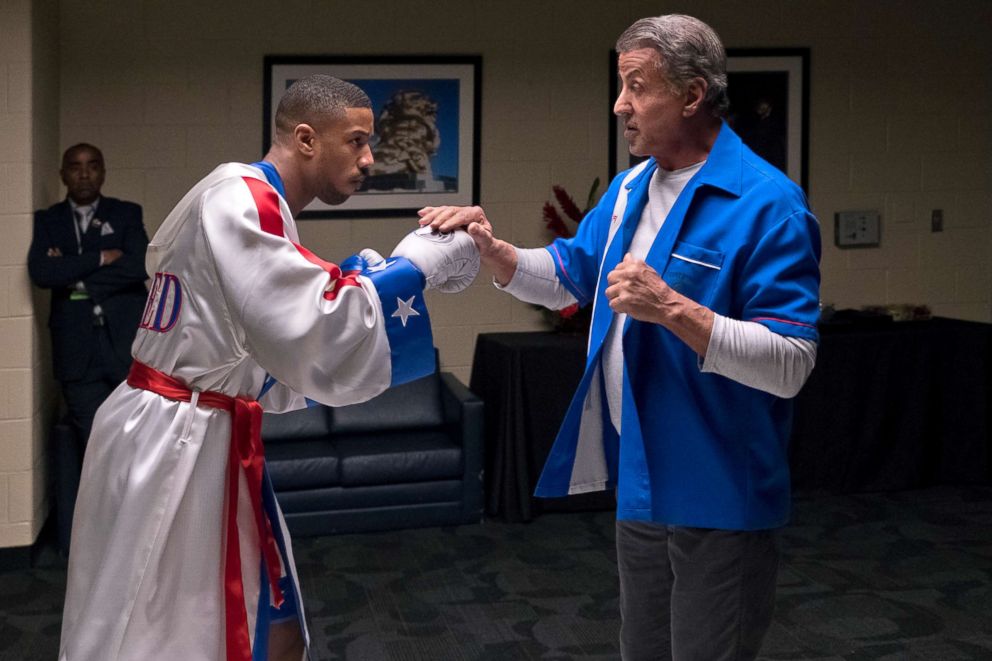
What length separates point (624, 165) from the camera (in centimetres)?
609

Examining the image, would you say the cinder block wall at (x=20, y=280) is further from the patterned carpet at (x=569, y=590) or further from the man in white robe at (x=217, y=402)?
the man in white robe at (x=217, y=402)

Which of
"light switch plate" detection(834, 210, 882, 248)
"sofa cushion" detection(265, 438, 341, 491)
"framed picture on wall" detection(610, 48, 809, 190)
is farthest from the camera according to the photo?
"light switch plate" detection(834, 210, 882, 248)

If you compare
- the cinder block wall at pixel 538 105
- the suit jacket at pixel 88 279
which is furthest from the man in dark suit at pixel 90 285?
the cinder block wall at pixel 538 105

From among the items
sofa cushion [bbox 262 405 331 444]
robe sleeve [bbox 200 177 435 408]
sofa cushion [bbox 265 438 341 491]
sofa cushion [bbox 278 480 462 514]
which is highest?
robe sleeve [bbox 200 177 435 408]

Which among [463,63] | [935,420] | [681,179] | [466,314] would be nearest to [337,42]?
[463,63]

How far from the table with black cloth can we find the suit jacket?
161 cm

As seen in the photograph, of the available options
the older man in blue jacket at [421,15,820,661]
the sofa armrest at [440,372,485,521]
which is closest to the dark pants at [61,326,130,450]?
the sofa armrest at [440,372,485,521]

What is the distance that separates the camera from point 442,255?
8.02 feet

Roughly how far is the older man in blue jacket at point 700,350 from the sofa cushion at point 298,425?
315 cm

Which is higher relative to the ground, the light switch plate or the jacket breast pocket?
the light switch plate

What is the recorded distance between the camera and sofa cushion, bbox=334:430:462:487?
520cm

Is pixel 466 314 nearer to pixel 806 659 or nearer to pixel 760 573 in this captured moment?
pixel 806 659

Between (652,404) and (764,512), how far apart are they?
277 mm

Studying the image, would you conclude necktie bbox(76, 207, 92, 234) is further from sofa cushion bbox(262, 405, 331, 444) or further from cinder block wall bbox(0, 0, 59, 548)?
sofa cushion bbox(262, 405, 331, 444)
